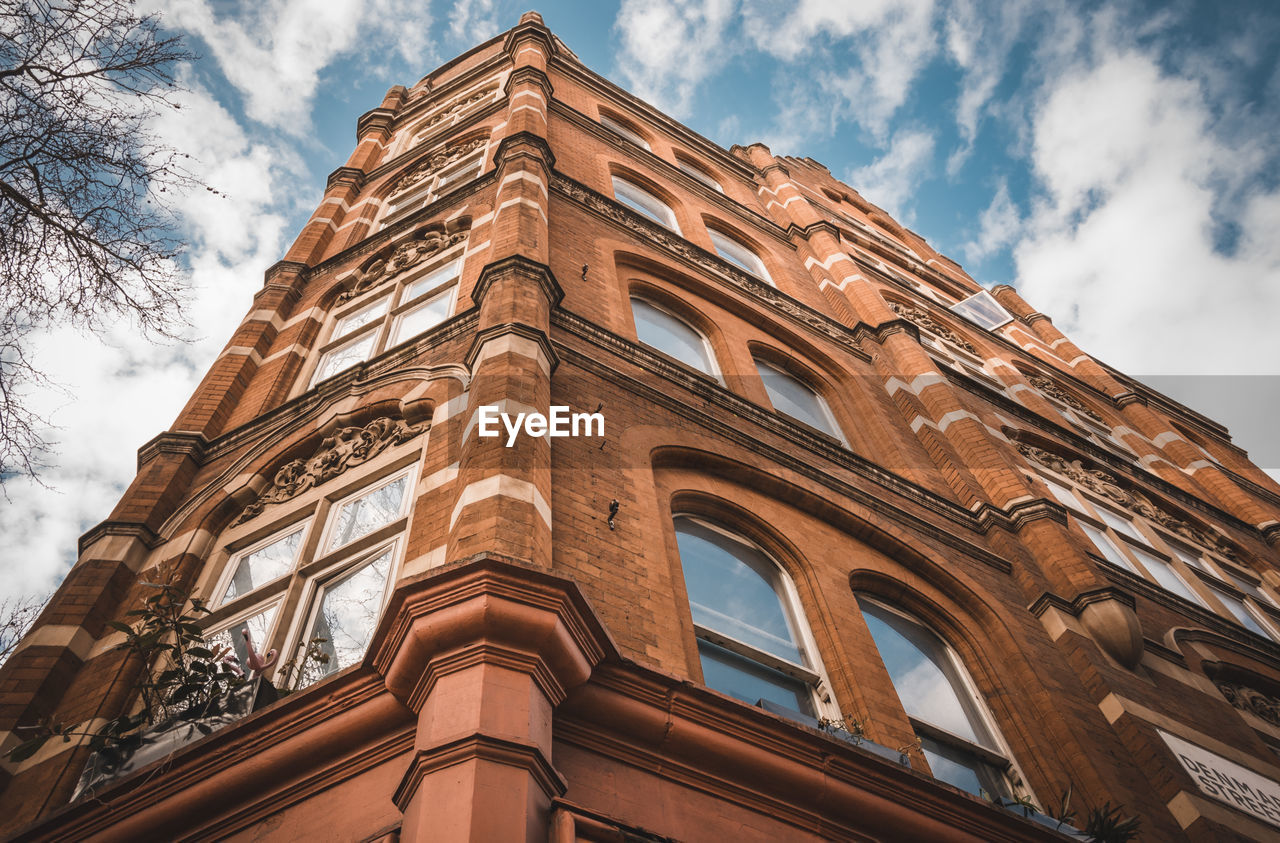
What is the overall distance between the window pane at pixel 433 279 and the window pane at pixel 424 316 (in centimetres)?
26

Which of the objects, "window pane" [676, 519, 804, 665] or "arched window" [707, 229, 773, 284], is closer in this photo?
"window pane" [676, 519, 804, 665]

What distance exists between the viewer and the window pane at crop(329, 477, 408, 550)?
7469mm

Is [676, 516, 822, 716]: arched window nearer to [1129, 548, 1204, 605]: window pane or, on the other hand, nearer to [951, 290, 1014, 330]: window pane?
[1129, 548, 1204, 605]: window pane

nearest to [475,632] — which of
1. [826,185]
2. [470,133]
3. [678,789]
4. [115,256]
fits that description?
[678,789]

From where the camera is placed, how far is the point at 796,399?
13055 mm

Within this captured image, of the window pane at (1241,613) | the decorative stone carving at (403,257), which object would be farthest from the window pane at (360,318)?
the window pane at (1241,613)

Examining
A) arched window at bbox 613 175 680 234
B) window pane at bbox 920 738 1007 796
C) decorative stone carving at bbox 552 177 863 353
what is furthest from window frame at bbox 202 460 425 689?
arched window at bbox 613 175 680 234

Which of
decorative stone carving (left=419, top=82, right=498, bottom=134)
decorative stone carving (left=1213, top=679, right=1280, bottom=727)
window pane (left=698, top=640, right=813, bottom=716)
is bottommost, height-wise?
window pane (left=698, top=640, right=813, bottom=716)

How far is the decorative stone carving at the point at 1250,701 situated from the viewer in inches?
420

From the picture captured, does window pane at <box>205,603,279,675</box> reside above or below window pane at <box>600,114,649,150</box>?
below

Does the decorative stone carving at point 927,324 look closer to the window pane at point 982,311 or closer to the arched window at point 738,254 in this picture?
the window pane at point 982,311

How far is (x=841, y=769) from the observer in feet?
18.4

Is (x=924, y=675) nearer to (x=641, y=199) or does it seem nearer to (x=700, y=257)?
(x=700, y=257)

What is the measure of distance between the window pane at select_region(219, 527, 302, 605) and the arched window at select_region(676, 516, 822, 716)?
11.0ft
